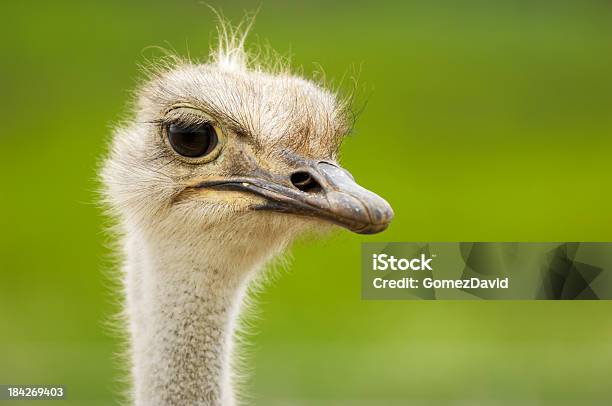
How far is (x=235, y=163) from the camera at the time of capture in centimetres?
222

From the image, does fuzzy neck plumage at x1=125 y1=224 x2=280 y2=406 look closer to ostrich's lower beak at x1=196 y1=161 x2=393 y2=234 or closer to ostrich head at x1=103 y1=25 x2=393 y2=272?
ostrich head at x1=103 y1=25 x2=393 y2=272

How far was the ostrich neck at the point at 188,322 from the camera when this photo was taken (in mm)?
2338

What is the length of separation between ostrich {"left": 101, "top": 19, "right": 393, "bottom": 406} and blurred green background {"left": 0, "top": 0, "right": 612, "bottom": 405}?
4.80 ft

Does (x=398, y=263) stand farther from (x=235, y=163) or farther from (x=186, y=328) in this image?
(x=235, y=163)

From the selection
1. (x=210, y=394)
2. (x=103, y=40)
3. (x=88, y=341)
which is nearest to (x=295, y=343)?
(x=88, y=341)

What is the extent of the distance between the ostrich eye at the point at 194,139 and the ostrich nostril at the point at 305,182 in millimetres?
216

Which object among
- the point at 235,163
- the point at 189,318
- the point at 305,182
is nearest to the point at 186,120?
the point at 235,163

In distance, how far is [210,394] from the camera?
2342mm

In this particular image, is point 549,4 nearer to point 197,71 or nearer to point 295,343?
point 295,343

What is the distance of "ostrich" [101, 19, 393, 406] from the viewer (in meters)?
2.20

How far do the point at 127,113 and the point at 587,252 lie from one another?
5.92 feet

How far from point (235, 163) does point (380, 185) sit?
271 cm
